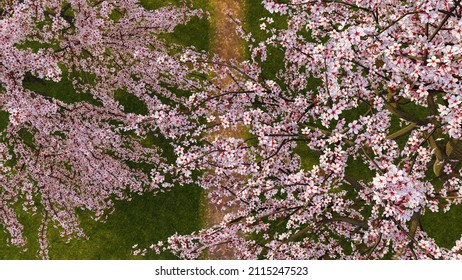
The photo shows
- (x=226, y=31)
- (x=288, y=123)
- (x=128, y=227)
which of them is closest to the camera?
(x=288, y=123)

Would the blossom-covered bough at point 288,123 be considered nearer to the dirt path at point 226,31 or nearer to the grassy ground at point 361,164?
the grassy ground at point 361,164

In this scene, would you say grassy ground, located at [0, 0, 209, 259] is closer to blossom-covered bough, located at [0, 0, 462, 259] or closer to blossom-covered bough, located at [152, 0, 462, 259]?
blossom-covered bough, located at [0, 0, 462, 259]

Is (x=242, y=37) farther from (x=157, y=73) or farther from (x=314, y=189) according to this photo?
(x=314, y=189)

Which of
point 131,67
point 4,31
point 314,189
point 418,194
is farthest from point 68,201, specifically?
point 418,194

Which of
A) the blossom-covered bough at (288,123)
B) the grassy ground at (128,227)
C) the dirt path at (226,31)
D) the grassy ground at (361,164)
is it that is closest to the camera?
the blossom-covered bough at (288,123)

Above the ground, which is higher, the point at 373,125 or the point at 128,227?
the point at 373,125

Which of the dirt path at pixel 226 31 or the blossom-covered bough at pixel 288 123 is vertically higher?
the dirt path at pixel 226 31

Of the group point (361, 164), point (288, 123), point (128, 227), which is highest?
point (361, 164)

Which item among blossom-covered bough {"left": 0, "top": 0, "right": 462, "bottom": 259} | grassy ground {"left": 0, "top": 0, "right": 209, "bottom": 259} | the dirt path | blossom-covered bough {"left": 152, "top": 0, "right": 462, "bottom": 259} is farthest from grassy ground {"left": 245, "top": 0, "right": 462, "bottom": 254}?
grassy ground {"left": 0, "top": 0, "right": 209, "bottom": 259}

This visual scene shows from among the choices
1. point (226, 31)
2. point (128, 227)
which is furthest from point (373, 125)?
point (128, 227)

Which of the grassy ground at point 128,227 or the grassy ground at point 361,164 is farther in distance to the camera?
the grassy ground at point 128,227

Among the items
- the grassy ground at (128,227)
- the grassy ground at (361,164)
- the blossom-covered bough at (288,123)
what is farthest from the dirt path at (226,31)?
the grassy ground at (128,227)

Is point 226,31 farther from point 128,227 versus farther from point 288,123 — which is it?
point 128,227
